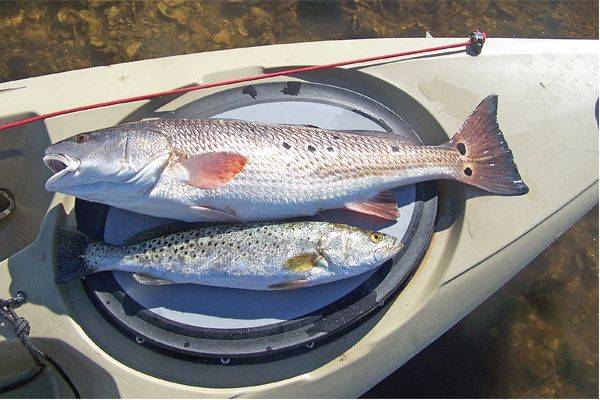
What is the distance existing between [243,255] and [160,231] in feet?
1.30

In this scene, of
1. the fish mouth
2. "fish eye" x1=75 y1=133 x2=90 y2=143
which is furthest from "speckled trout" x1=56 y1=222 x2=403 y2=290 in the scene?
"fish eye" x1=75 y1=133 x2=90 y2=143

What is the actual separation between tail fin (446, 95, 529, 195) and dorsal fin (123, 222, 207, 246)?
117cm

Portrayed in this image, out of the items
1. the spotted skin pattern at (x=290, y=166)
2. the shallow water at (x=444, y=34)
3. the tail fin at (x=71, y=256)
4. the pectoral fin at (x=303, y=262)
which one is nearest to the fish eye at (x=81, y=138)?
the spotted skin pattern at (x=290, y=166)

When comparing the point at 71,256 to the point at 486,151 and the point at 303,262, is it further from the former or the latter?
the point at 486,151

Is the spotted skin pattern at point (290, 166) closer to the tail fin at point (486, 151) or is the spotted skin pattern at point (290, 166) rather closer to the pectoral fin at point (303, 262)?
the tail fin at point (486, 151)

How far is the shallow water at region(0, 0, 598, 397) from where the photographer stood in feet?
10.00

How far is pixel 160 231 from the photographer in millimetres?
2066

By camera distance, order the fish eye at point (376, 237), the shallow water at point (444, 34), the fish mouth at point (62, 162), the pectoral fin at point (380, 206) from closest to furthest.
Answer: the fish mouth at point (62, 162), the fish eye at point (376, 237), the pectoral fin at point (380, 206), the shallow water at point (444, 34)

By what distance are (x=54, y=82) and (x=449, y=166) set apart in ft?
6.30

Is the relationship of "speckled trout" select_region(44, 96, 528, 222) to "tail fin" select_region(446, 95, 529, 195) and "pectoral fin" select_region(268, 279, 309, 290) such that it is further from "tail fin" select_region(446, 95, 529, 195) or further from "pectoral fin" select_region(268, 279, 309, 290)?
"pectoral fin" select_region(268, 279, 309, 290)

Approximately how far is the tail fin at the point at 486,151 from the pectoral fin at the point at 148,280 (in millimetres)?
1335

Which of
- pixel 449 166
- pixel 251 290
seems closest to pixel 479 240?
pixel 449 166

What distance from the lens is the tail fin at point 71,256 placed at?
1998 millimetres

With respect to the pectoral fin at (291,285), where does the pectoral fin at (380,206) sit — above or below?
above
